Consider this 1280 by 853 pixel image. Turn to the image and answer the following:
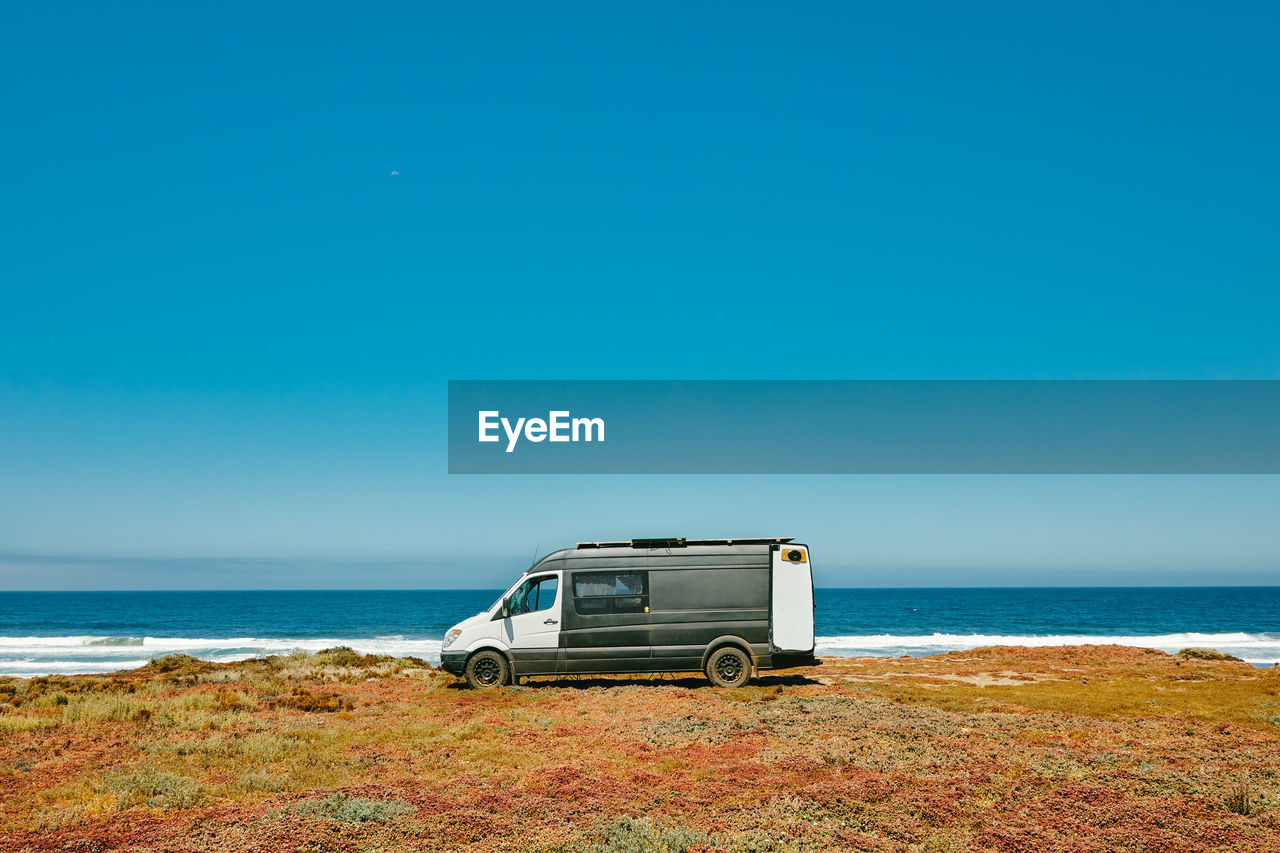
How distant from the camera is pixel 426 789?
922cm

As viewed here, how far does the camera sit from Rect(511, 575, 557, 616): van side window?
1689 centimetres

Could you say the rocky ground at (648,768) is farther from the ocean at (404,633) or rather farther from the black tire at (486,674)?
the ocean at (404,633)

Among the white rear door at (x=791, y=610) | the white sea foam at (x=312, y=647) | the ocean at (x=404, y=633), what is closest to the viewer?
the white rear door at (x=791, y=610)

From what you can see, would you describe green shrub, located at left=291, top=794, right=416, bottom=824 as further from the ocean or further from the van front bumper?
the ocean

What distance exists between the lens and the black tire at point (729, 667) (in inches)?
665

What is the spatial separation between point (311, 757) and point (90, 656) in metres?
40.3

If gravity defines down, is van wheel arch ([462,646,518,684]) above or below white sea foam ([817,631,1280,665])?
above

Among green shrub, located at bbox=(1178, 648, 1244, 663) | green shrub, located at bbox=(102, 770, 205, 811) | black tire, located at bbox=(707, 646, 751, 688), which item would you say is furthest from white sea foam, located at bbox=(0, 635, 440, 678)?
green shrub, located at bbox=(1178, 648, 1244, 663)

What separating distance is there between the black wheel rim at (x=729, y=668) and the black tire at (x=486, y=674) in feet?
15.7

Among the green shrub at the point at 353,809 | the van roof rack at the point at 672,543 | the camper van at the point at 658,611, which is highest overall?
the van roof rack at the point at 672,543

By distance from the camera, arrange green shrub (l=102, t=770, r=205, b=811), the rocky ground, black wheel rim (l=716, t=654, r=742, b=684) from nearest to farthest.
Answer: the rocky ground < green shrub (l=102, t=770, r=205, b=811) < black wheel rim (l=716, t=654, r=742, b=684)

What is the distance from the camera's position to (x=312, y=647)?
156 feet

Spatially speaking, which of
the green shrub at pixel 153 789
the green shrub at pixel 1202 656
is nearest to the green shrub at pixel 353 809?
the green shrub at pixel 153 789

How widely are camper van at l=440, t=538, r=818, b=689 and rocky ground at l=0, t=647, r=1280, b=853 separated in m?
0.75
